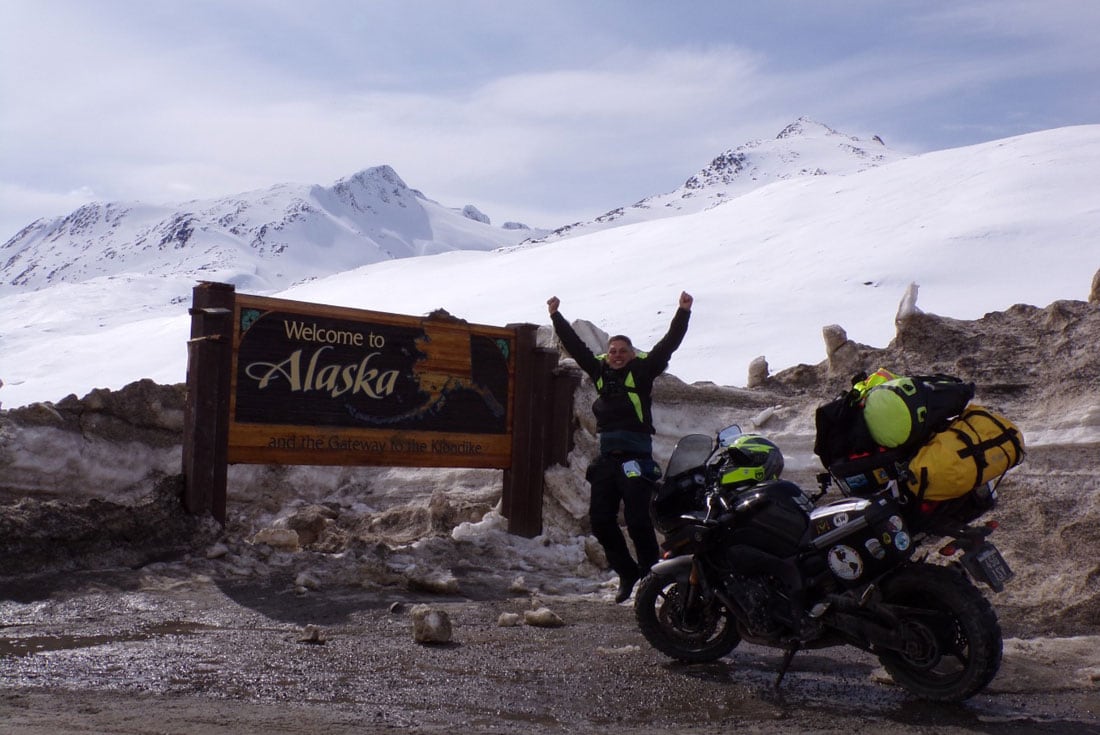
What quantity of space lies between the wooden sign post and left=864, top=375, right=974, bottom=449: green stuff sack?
14.5 feet

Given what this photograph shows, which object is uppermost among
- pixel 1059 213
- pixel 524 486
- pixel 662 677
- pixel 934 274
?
pixel 1059 213

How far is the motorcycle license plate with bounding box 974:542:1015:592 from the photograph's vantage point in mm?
4605

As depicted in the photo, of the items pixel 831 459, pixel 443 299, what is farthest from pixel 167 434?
pixel 443 299

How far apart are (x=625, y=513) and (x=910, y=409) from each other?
228 centimetres

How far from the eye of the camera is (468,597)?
282 inches

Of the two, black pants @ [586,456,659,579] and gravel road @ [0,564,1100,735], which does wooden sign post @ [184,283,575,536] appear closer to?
gravel road @ [0,564,1100,735]

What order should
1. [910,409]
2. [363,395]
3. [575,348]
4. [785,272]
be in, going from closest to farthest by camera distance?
[910,409] < [575,348] < [363,395] < [785,272]

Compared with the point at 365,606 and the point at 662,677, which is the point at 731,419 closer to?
the point at 365,606

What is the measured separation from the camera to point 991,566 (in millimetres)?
4617

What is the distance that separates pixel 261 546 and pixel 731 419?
13.7ft

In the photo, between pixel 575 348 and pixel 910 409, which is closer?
pixel 910 409

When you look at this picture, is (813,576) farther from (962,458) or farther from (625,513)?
(625,513)

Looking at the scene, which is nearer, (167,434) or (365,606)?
(365,606)

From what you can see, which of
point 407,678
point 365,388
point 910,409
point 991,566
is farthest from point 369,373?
point 991,566
